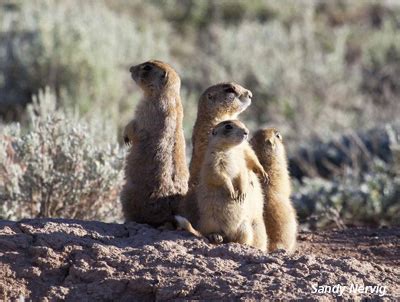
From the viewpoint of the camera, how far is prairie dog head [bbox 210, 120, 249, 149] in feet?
18.2

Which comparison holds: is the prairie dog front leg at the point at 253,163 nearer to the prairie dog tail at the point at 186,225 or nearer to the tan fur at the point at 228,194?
the tan fur at the point at 228,194


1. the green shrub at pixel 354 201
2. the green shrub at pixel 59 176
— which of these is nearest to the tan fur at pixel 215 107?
the green shrub at pixel 59 176

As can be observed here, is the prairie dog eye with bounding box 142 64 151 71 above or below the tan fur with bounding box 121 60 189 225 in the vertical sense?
above

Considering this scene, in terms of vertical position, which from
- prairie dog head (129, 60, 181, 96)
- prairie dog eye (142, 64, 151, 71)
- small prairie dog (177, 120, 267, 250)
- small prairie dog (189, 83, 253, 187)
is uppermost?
prairie dog eye (142, 64, 151, 71)

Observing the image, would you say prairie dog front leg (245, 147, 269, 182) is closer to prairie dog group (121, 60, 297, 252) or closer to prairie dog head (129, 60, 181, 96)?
prairie dog group (121, 60, 297, 252)

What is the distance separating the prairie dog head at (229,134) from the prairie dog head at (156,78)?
2.78 ft

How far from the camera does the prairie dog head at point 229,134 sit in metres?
5.55

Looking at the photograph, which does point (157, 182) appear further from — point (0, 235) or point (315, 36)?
point (315, 36)

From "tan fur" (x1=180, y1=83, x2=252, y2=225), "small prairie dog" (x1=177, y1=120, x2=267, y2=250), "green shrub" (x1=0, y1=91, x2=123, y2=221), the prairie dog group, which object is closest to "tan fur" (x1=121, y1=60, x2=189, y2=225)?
the prairie dog group

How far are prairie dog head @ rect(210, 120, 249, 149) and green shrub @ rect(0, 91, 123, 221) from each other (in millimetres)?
1978

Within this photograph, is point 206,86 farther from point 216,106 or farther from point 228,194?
point 228,194

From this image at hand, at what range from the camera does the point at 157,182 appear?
6066mm

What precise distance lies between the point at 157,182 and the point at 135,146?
1.09 feet

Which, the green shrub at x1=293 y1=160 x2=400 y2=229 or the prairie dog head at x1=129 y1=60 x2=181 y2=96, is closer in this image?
the prairie dog head at x1=129 y1=60 x2=181 y2=96
